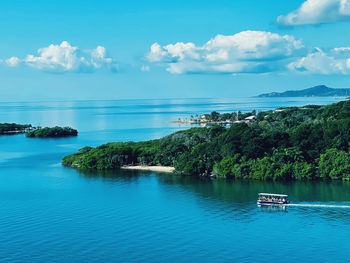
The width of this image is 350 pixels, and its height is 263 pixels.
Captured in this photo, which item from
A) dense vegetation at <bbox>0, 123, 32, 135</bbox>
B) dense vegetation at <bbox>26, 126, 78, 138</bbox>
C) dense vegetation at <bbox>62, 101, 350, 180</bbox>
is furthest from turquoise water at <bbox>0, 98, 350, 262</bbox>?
dense vegetation at <bbox>0, 123, 32, 135</bbox>

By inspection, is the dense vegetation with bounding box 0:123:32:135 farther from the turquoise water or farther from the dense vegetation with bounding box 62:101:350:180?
the turquoise water

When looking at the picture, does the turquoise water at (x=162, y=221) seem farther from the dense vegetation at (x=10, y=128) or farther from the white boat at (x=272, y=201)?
the dense vegetation at (x=10, y=128)

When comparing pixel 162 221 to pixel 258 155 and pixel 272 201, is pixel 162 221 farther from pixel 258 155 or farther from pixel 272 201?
pixel 258 155

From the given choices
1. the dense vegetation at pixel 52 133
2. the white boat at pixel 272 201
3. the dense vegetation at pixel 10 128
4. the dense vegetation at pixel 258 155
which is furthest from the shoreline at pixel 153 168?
the dense vegetation at pixel 10 128

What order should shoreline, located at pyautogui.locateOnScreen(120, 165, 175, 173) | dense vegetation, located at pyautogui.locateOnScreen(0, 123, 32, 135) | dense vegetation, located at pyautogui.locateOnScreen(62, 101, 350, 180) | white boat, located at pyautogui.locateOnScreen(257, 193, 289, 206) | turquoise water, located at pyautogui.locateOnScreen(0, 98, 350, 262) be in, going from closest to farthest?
1. turquoise water, located at pyautogui.locateOnScreen(0, 98, 350, 262)
2. white boat, located at pyautogui.locateOnScreen(257, 193, 289, 206)
3. dense vegetation, located at pyautogui.locateOnScreen(62, 101, 350, 180)
4. shoreline, located at pyautogui.locateOnScreen(120, 165, 175, 173)
5. dense vegetation, located at pyautogui.locateOnScreen(0, 123, 32, 135)

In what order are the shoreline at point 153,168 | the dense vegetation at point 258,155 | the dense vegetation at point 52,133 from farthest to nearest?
the dense vegetation at point 52,133 → the shoreline at point 153,168 → the dense vegetation at point 258,155

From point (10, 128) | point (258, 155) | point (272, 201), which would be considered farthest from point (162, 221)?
point (10, 128)

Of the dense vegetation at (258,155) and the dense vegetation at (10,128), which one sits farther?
the dense vegetation at (10,128)

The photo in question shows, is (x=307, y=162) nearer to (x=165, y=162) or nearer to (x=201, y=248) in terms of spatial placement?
(x=165, y=162)
